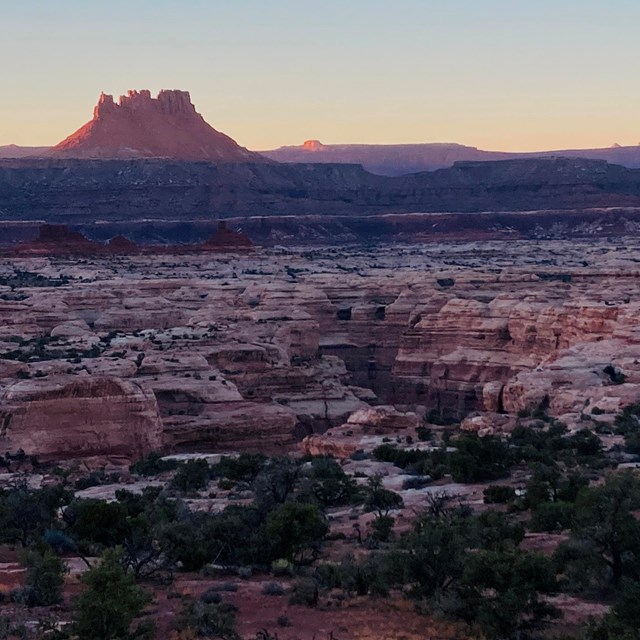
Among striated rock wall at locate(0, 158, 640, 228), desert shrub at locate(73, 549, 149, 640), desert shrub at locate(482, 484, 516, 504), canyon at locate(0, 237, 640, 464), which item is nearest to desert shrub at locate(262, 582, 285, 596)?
desert shrub at locate(73, 549, 149, 640)

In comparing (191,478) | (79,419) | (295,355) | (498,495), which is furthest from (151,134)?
(498,495)

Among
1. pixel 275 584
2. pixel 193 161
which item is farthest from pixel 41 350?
pixel 193 161

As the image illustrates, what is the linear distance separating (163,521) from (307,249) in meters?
89.9

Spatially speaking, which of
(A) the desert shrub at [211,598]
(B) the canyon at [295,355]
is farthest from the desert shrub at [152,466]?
(A) the desert shrub at [211,598]

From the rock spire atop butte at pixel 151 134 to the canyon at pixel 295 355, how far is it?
269 ft

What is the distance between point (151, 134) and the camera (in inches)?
6348

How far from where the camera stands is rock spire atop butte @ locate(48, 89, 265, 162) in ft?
511

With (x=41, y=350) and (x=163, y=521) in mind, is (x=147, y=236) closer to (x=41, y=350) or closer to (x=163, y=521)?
(x=41, y=350)

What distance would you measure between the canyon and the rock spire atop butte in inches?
3228

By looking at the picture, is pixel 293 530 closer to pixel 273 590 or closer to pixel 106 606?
pixel 273 590

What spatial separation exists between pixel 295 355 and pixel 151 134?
393 feet

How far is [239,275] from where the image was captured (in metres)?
74.8

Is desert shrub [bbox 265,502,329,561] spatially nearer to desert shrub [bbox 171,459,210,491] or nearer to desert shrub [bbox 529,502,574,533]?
desert shrub [bbox 529,502,574,533]

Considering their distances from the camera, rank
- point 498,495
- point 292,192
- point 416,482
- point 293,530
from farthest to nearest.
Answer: point 292,192, point 416,482, point 498,495, point 293,530
